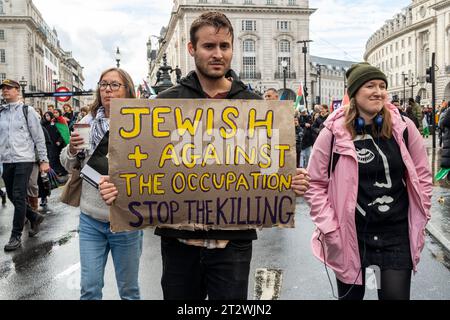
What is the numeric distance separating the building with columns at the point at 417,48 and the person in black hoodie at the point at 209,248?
63147 mm

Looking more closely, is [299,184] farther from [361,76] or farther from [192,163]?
[361,76]

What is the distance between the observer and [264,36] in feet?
278

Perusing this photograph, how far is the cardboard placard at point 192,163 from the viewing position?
110 inches

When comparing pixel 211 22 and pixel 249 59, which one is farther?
pixel 249 59

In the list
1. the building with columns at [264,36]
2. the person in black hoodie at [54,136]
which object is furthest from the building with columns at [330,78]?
the person in black hoodie at [54,136]

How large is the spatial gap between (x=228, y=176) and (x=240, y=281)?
55 cm

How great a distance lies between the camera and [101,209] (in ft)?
12.1

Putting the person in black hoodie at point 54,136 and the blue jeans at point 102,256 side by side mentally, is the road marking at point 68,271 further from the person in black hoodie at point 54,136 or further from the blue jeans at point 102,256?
the person in black hoodie at point 54,136

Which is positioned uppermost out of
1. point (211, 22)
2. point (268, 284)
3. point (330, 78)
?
point (330, 78)

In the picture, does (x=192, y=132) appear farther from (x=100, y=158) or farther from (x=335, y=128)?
(x=335, y=128)

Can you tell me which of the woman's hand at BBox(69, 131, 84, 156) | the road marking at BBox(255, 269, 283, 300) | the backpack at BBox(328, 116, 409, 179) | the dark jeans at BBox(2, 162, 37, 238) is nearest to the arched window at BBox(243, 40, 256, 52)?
the dark jeans at BBox(2, 162, 37, 238)

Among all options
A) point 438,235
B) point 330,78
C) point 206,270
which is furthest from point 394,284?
point 330,78

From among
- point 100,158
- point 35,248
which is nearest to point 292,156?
point 100,158

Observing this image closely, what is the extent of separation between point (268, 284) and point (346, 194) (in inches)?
93.7
